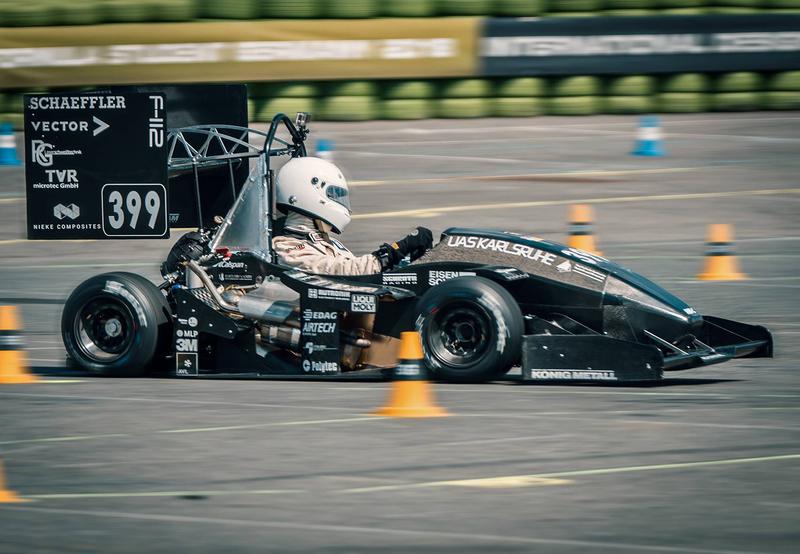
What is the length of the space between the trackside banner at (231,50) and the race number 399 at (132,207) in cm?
1272

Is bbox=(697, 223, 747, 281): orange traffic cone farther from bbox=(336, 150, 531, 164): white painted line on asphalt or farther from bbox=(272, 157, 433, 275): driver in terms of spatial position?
bbox=(336, 150, 531, 164): white painted line on asphalt

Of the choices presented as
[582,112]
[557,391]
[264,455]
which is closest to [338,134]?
[582,112]

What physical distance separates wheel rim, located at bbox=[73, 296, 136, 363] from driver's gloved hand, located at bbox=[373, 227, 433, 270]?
1685 mm

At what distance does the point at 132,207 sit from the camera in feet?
30.3

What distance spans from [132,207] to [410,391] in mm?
2498

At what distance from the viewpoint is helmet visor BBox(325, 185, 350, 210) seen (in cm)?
932

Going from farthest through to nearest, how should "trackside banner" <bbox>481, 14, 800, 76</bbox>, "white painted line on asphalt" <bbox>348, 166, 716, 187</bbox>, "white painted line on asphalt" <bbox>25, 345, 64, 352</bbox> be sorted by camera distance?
"trackside banner" <bbox>481, 14, 800, 76</bbox> < "white painted line on asphalt" <bbox>348, 166, 716, 187</bbox> < "white painted line on asphalt" <bbox>25, 345, 64, 352</bbox>

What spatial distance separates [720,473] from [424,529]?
1.60 m

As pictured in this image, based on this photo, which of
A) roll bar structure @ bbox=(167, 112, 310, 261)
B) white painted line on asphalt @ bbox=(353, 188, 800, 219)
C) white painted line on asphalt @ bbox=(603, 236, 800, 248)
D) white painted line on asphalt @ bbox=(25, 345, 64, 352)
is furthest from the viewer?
white painted line on asphalt @ bbox=(353, 188, 800, 219)

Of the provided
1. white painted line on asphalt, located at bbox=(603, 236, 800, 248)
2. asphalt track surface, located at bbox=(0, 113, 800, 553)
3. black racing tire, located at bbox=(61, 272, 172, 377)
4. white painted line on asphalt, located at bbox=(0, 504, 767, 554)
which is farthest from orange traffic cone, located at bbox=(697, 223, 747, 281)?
white painted line on asphalt, located at bbox=(0, 504, 767, 554)

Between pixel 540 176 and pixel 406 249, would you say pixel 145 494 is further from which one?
pixel 540 176

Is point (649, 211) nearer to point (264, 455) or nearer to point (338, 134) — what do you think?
point (338, 134)

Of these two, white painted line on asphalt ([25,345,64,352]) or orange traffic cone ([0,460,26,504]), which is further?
white painted line on asphalt ([25,345,64,352])

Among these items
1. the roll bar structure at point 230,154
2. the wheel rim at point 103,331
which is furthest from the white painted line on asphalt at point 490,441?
the wheel rim at point 103,331
